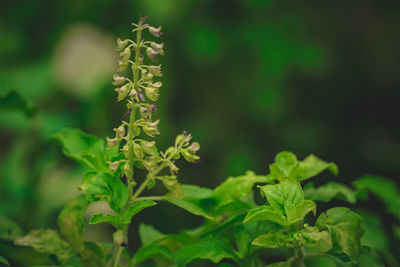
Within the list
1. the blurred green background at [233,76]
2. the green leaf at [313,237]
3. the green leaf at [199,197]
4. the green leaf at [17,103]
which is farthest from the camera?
the blurred green background at [233,76]

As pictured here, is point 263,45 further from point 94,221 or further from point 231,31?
point 94,221

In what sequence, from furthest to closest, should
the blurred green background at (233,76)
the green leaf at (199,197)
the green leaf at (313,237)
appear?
1. the blurred green background at (233,76)
2. the green leaf at (199,197)
3. the green leaf at (313,237)

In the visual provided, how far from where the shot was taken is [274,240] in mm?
936

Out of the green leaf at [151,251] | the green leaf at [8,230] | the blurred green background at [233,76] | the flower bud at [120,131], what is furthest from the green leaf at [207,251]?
the blurred green background at [233,76]

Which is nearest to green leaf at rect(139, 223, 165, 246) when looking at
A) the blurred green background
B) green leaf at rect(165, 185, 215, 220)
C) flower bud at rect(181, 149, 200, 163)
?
green leaf at rect(165, 185, 215, 220)

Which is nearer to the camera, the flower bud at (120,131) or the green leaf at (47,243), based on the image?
the flower bud at (120,131)

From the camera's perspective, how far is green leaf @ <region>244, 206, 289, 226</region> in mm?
909

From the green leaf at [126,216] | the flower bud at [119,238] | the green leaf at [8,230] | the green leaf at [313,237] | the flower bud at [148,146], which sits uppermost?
the flower bud at [148,146]

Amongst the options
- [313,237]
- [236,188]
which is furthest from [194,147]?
[313,237]

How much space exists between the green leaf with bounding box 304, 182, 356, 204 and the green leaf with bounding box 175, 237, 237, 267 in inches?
9.0

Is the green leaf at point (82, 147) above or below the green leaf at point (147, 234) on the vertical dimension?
above

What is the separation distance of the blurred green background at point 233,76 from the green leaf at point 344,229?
6.21 feet

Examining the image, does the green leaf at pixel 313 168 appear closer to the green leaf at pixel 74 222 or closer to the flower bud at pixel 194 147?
the flower bud at pixel 194 147

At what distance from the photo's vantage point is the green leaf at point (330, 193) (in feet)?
3.63
